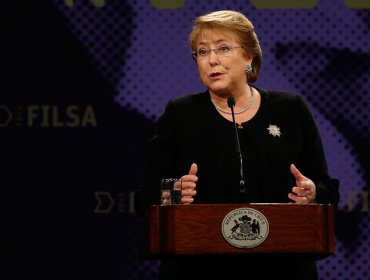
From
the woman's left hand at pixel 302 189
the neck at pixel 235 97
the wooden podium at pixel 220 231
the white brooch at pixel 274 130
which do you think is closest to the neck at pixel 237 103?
A: the neck at pixel 235 97

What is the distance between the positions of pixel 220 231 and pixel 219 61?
0.64m

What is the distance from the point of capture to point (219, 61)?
2.52 meters

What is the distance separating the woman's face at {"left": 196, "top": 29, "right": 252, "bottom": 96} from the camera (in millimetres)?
2508

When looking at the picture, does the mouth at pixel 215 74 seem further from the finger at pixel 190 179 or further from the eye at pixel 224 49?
the finger at pixel 190 179

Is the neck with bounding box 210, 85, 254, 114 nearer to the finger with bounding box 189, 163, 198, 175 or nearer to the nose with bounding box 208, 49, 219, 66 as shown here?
the nose with bounding box 208, 49, 219, 66

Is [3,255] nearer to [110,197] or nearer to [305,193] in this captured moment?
[110,197]

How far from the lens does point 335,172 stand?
3928 mm

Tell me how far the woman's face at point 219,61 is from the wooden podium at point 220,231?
21.4 inches

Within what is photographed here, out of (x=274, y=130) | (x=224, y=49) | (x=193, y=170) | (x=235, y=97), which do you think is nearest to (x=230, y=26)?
(x=224, y=49)

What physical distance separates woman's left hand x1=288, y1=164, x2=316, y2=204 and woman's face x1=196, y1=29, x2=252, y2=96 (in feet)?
1.23

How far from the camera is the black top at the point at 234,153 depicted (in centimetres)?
242

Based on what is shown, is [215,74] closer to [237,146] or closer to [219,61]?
[219,61]

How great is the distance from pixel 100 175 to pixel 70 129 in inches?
10.3

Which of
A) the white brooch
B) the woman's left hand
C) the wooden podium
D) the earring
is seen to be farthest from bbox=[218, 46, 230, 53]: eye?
the wooden podium
